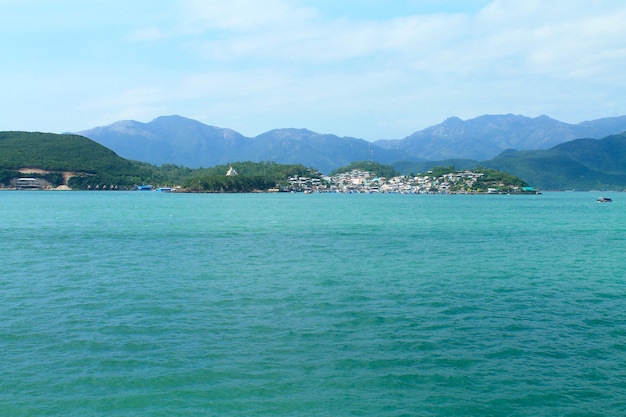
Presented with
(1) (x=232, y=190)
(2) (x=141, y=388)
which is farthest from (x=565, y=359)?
(1) (x=232, y=190)

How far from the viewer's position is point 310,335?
44.0 ft

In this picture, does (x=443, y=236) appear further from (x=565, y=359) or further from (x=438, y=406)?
(x=438, y=406)

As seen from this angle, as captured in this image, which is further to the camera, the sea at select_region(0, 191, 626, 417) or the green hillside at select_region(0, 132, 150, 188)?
the green hillside at select_region(0, 132, 150, 188)

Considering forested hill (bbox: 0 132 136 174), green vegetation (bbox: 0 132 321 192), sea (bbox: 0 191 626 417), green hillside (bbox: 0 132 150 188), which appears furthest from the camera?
forested hill (bbox: 0 132 136 174)

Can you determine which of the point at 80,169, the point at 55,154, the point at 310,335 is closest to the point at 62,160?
the point at 55,154

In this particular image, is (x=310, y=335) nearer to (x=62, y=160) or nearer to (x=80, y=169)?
(x=80, y=169)

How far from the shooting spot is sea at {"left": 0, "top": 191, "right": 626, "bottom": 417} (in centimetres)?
994

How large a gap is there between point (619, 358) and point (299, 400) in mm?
7587

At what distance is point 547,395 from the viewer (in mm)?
10195

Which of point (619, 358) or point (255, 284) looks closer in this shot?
point (619, 358)

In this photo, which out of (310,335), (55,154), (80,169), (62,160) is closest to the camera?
(310,335)

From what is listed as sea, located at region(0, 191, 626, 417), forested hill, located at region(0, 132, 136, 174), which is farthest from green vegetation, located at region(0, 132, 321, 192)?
sea, located at region(0, 191, 626, 417)

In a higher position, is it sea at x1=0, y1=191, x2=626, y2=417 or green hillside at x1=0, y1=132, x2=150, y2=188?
green hillside at x1=0, y1=132, x2=150, y2=188

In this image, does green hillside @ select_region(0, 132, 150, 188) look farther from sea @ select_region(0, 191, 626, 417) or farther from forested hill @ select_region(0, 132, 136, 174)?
sea @ select_region(0, 191, 626, 417)
